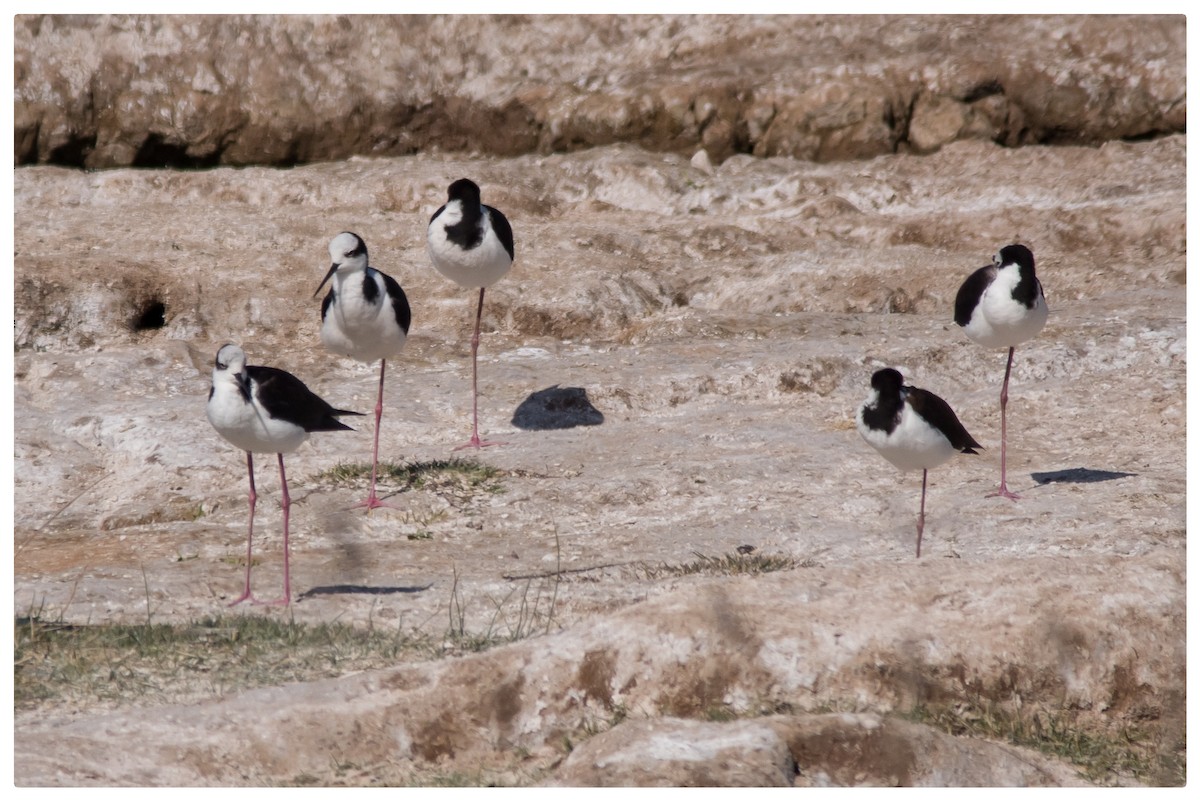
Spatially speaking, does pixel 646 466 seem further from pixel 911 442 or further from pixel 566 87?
pixel 566 87

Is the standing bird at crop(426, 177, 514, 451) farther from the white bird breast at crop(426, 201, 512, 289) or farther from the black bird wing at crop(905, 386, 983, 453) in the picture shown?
the black bird wing at crop(905, 386, 983, 453)

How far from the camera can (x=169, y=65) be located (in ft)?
66.2

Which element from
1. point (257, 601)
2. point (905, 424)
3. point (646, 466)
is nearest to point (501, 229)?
point (646, 466)

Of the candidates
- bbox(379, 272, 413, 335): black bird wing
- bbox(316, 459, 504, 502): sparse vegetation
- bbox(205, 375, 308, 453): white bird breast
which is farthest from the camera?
bbox(379, 272, 413, 335): black bird wing

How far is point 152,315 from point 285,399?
7.38 metres

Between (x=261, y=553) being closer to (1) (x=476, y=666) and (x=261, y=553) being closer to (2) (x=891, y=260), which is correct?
(1) (x=476, y=666)

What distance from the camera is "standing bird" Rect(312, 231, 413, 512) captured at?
11516mm

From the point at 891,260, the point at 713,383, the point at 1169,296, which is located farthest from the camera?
the point at 891,260

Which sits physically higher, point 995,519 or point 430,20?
point 430,20

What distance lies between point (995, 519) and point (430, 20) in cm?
1359

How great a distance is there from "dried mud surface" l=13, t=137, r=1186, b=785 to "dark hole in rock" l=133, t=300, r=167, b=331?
0.31 ft

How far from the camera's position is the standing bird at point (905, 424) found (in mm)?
9555

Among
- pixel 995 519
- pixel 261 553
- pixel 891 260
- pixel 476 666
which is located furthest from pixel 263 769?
pixel 891 260

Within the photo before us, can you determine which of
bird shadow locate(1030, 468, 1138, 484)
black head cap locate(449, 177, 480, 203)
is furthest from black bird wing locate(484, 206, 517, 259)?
bird shadow locate(1030, 468, 1138, 484)
